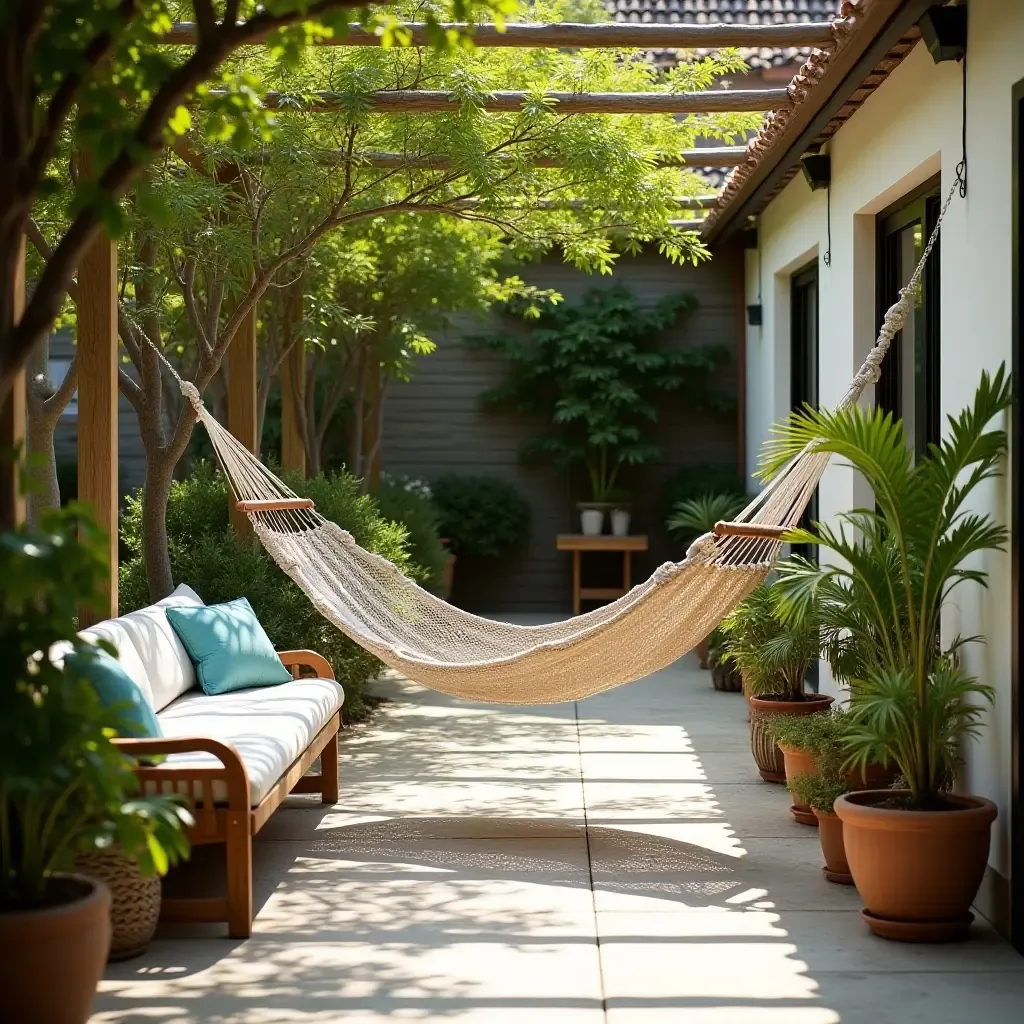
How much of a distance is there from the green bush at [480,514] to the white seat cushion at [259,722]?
539cm

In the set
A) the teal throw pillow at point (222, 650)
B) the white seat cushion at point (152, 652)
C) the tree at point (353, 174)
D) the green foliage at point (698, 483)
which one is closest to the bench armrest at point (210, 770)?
the white seat cushion at point (152, 652)

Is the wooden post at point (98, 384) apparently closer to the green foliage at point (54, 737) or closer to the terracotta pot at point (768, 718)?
the green foliage at point (54, 737)

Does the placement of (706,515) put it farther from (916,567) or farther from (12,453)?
(12,453)

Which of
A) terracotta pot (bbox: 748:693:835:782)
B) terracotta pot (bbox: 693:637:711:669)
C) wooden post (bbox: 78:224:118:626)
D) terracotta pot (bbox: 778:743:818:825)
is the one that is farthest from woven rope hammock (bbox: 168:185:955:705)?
terracotta pot (bbox: 693:637:711:669)

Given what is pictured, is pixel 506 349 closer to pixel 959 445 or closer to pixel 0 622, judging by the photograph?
pixel 959 445

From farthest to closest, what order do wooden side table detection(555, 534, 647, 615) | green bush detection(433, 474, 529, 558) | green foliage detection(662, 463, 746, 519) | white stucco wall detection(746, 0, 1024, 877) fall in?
green bush detection(433, 474, 529, 558), green foliage detection(662, 463, 746, 519), wooden side table detection(555, 534, 647, 615), white stucco wall detection(746, 0, 1024, 877)

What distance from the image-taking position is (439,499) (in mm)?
10422

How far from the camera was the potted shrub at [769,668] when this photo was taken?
194 inches

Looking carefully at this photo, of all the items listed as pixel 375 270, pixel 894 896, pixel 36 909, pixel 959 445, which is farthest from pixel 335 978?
pixel 375 270

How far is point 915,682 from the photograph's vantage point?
354 cm

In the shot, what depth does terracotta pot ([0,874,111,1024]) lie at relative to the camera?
2.36 m

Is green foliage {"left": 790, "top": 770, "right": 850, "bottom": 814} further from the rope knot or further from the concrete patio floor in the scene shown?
the rope knot

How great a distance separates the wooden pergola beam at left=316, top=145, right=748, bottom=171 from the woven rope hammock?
4.27 feet

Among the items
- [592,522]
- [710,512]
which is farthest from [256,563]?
[592,522]
